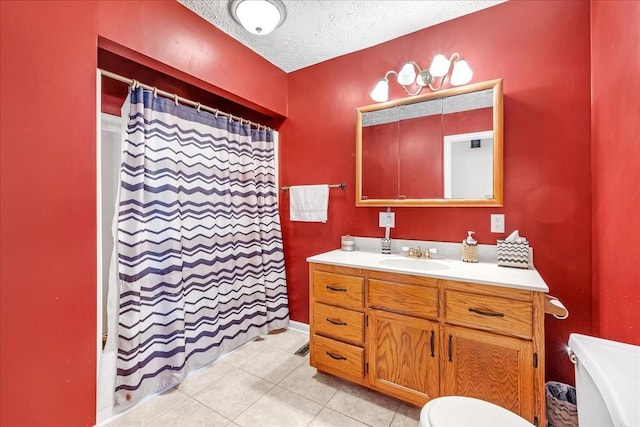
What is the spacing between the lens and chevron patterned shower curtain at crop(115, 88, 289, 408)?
5.20 feet

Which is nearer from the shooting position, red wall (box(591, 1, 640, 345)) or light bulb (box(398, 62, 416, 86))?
red wall (box(591, 1, 640, 345))

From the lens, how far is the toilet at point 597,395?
0.53 meters

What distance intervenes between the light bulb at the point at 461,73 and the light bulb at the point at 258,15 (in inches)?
46.7

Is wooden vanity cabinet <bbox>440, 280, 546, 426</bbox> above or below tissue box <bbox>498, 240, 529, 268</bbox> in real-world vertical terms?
below

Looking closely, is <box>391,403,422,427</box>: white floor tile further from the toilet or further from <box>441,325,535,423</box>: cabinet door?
the toilet

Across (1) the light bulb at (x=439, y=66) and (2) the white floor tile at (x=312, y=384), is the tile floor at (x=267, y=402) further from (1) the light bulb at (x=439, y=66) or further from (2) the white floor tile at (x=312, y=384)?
(1) the light bulb at (x=439, y=66)

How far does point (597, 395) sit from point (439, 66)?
180 centimetres

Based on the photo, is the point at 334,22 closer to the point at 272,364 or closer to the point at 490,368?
the point at 490,368

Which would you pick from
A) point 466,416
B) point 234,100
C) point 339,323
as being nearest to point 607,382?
point 466,416

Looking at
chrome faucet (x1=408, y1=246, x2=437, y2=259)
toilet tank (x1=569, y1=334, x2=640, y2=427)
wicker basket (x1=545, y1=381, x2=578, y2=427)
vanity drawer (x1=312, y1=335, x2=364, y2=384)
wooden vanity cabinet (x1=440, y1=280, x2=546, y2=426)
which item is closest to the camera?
toilet tank (x1=569, y1=334, x2=640, y2=427)

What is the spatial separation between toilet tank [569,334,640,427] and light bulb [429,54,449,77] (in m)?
1.64

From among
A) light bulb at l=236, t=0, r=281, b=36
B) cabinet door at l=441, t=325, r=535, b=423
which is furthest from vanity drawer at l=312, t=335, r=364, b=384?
light bulb at l=236, t=0, r=281, b=36

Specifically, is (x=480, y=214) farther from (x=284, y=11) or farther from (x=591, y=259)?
(x=284, y=11)

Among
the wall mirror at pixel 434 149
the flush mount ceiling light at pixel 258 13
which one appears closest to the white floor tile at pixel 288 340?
the wall mirror at pixel 434 149
